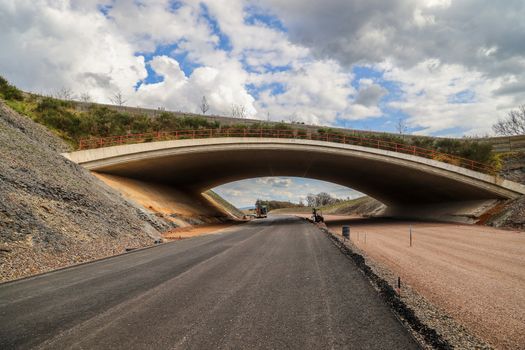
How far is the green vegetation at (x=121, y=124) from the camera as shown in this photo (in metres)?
32.8

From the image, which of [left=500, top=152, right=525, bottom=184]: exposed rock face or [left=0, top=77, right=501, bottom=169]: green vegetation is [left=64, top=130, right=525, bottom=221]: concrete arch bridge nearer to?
[left=0, top=77, right=501, bottom=169]: green vegetation

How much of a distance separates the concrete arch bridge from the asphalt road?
759 inches

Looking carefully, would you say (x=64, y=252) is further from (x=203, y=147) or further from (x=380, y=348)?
(x=203, y=147)

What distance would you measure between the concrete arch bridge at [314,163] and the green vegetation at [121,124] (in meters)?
1.52

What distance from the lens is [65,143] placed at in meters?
29.6

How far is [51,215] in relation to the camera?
1263 centimetres

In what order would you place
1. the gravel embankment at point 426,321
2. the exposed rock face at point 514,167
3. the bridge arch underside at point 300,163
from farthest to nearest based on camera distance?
the exposed rock face at point 514,167 < the bridge arch underside at point 300,163 < the gravel embankment at point 426,321

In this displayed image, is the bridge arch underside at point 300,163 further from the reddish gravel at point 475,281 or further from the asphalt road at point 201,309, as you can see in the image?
the asphalt road at point 201,309

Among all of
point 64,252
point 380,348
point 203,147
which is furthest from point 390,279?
point 203,147

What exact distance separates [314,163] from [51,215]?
27586 mm

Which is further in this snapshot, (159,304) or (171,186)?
(171,186)

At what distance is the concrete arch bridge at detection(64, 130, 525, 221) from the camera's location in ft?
88.9

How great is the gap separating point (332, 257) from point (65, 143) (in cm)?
2965

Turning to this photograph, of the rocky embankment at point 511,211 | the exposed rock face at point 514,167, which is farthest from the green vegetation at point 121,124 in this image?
the rocky embankment at point 511,211
